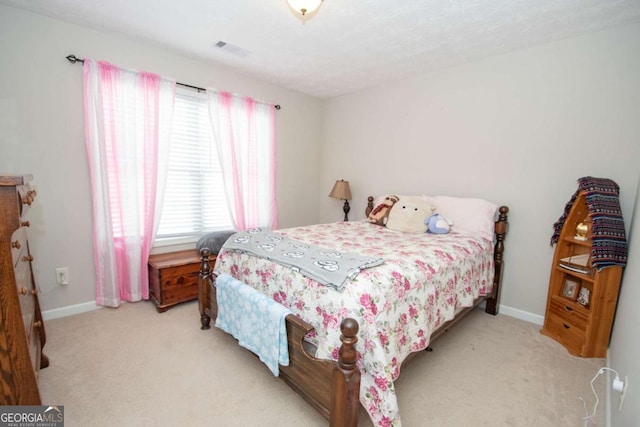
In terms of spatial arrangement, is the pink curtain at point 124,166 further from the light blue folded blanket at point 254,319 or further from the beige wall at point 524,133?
the beige wall at point 524,133

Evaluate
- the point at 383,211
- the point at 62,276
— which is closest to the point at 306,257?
the point at 383,211

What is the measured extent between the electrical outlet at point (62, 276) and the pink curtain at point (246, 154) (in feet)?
4.93

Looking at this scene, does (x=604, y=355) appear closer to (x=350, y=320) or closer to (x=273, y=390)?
(x=350, y=320)

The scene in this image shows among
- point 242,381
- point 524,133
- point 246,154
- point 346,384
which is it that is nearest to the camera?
point 346,384

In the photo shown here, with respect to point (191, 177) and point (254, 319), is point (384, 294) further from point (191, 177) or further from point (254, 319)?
point (191, 177)

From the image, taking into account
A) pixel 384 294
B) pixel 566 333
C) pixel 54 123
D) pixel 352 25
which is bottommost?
pixel 566 333

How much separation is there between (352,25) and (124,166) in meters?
2.25

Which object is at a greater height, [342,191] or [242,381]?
[342,191]

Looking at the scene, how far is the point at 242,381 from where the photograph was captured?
1725 millimetres

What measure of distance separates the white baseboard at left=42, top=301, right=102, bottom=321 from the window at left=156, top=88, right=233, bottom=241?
2.53ft

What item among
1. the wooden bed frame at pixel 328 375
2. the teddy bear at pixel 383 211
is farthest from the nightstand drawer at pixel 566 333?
the teddy bear at pixel 383 211

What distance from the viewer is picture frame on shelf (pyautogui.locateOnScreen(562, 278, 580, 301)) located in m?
2.19

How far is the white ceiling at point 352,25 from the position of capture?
192 cm

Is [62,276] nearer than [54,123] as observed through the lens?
No
